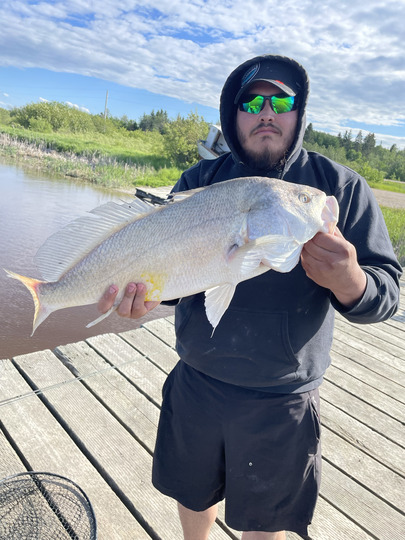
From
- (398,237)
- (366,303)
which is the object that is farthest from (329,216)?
(398,237)

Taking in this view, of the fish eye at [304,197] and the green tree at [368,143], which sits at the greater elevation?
the green tree at [368,143]

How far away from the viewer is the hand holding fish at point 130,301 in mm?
1849

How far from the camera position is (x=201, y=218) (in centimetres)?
177

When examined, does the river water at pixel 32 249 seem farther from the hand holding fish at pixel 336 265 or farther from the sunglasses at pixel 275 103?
the hand holding fish at pixel 336 265

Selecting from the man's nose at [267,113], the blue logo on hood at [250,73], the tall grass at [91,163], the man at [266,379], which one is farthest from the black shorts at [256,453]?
the tall grass at [91,163]

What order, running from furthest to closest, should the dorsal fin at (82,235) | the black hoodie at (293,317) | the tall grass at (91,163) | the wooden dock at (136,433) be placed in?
the tall grass at (91,163), the wooden dock at (136,433), the dorsal fin at (82,235), the black hoodie at (293,317)

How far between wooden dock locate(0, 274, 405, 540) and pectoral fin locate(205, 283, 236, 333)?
1469 millimetres

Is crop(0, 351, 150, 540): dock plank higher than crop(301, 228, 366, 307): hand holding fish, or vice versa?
crop(301, 228, 366, 307): hand holding fish

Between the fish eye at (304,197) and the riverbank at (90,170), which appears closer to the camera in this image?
the fish eye at (304,197)

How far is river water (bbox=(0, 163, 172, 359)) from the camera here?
5742 mm

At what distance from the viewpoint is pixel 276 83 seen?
201cm

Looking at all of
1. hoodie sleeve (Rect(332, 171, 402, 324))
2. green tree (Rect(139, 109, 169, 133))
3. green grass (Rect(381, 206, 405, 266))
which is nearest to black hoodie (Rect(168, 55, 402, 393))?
hoodie sleeve (Rect(332, 171, 402, 324))

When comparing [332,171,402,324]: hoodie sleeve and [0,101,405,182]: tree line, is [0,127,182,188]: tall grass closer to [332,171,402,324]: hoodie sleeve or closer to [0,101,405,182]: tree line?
[0,101,405,182]: tree line

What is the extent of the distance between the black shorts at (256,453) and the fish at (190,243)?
46cm
